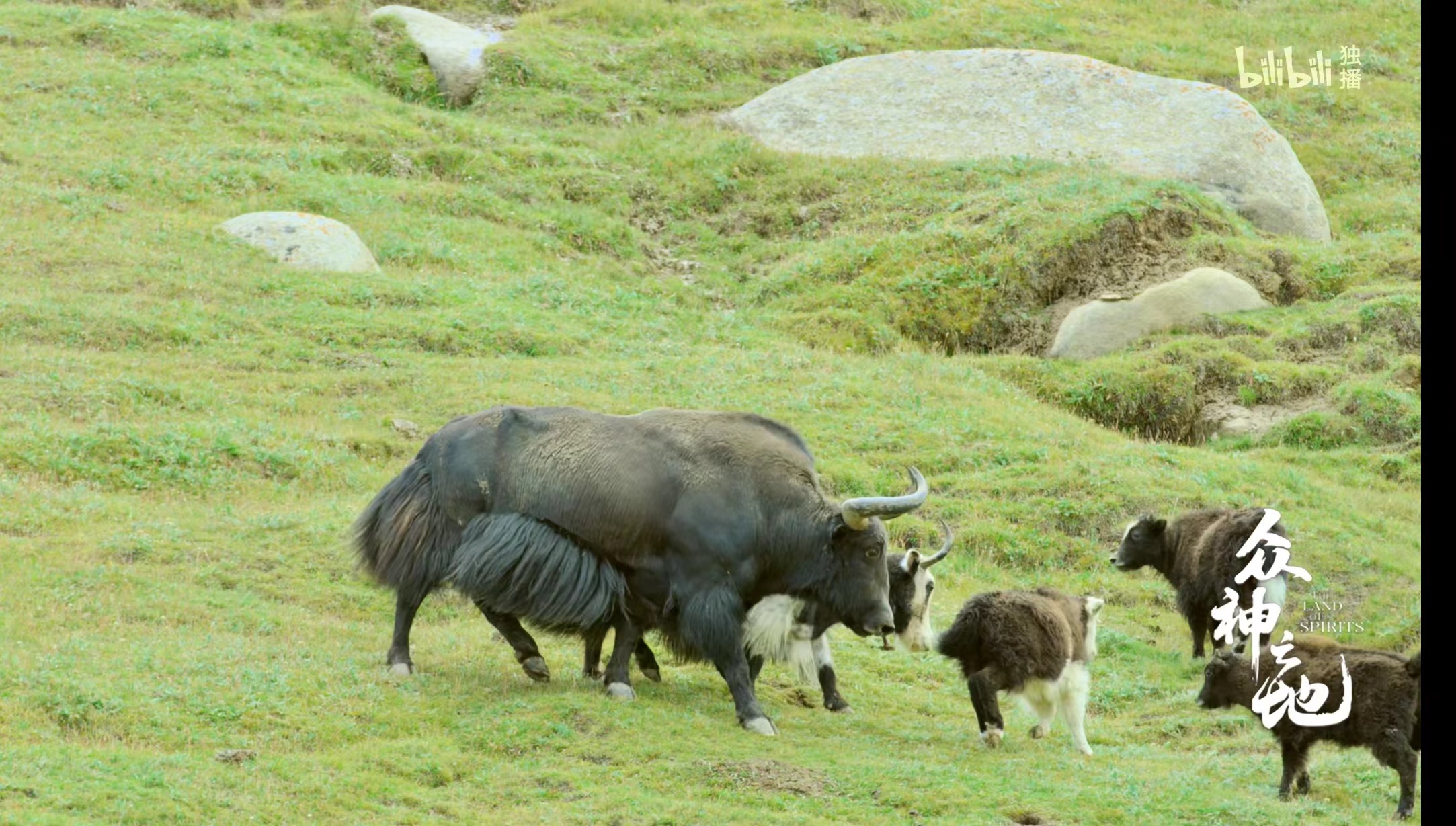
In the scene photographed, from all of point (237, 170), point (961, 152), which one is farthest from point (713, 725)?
point (961, 152)

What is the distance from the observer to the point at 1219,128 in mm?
28062

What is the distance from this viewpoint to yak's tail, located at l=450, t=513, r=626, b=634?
10.9m

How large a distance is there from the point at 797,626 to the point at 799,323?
12.1m

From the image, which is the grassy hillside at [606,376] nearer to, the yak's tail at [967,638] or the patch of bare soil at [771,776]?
the patch of bare soil at [771,776]

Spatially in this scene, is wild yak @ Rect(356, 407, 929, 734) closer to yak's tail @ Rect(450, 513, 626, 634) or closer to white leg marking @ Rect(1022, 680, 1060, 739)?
yak's tail @ Rect(450, 513, 626, 634)

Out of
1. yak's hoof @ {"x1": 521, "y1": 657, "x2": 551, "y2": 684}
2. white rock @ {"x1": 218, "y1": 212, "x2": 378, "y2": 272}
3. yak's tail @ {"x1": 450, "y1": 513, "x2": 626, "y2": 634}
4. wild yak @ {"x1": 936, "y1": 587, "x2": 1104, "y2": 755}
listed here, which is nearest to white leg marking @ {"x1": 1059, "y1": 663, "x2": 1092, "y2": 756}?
wild yak @ {"x1": 936, "y1": 587, "x2": 1104, "y2": 755}

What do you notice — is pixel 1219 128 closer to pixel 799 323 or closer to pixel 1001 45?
pixel 1001 45

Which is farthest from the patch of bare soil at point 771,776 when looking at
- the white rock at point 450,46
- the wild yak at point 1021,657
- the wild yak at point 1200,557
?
the white rock at point 450,46

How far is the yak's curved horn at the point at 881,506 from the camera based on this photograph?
35.3 ft

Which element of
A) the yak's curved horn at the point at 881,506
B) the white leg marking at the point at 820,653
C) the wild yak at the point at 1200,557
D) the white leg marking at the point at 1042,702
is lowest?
the wild yak at the point at 1200,557

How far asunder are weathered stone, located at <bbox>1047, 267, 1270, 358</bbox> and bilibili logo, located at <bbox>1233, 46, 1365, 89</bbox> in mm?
10644

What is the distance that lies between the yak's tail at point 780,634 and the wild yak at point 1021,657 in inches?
38.5

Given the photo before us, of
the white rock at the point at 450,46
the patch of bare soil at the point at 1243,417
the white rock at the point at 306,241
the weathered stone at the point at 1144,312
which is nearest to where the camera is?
the patch of bare soil at the point at 1243,417

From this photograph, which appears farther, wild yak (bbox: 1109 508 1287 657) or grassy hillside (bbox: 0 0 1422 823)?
wild yak (bbox: 1109 508 1287 657)
